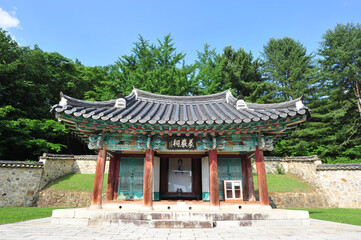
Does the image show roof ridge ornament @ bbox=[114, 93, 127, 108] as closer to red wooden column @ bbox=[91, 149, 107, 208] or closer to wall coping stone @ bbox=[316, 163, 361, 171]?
red wooden column @ bbox=[91, 149, 107, 208]

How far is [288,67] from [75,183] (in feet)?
104

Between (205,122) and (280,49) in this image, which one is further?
(280,49)

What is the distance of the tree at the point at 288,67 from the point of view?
79.8ft

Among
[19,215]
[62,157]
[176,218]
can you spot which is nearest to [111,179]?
[176,218]

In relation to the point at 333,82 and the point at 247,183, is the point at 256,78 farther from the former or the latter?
the point at 247,183

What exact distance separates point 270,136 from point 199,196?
4555 mm

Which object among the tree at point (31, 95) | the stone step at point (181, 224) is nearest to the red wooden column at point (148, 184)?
the stone step at point (181, 224)

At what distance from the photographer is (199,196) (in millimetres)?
9492

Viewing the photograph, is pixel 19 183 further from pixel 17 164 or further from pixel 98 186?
pixel 98 186

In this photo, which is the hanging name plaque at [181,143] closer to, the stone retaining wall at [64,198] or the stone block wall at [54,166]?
the stone retaining wall at [64,198]

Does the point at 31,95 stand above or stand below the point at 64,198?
above

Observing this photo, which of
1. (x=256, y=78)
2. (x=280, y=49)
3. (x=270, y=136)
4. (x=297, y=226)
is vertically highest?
(x=280, y=49)

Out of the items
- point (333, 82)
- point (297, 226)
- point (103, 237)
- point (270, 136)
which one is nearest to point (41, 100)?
point (103, 237)

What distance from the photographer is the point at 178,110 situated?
964cm
